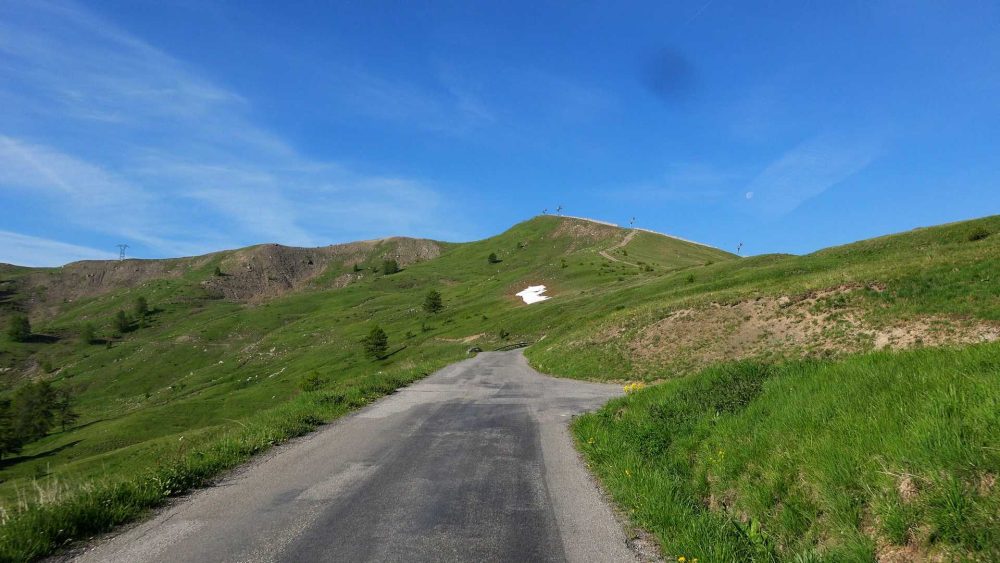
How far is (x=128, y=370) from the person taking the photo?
433 feet

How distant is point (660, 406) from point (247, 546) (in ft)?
30.8

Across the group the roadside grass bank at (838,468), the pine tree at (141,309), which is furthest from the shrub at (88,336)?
the roadside grass bank at (838,468)

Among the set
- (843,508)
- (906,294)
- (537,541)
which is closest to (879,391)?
(843,508)

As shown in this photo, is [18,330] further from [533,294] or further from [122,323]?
[533,294]

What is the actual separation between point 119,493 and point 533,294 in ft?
313

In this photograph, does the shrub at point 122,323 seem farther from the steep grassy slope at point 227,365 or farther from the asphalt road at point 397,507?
the asphalt road at point 397,507

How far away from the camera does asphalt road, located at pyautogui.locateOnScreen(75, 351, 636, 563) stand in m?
5.98

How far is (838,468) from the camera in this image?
19.1ft

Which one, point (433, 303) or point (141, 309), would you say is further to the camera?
point (141, 309)

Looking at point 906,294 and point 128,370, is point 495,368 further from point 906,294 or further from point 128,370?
point 128,370

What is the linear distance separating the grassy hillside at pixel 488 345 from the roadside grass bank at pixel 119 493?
0.10 ft

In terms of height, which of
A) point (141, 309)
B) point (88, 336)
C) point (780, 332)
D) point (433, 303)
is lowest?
point (780, 332)

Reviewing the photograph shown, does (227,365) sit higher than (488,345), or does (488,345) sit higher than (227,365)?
(488,345)

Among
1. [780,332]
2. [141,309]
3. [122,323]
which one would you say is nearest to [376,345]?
[780,332]
